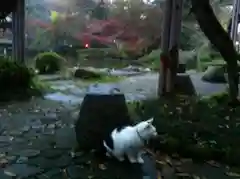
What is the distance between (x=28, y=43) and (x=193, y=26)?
4487 mm

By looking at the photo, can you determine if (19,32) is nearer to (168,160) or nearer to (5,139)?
(5,139)

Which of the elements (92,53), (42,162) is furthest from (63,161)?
(92,53)

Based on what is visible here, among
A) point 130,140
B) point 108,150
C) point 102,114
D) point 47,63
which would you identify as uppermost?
point 47,63

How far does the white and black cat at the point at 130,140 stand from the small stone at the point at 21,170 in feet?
1.62

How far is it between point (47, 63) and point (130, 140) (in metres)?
5.25

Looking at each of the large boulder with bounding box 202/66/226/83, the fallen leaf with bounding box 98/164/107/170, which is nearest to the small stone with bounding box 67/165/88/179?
the fallen leaf with bounding box 98/164/107/170

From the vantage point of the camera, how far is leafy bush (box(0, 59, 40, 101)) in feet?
15.4

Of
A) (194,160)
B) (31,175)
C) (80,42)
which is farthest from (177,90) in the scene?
(80,42)

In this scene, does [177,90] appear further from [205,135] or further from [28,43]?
[28,43]

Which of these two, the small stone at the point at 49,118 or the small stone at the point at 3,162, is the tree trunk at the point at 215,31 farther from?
the small stone at the point at 3,162

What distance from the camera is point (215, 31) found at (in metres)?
3.74

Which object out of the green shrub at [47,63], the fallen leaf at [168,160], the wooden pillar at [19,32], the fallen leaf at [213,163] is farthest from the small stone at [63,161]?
the green shrub at [47,63]

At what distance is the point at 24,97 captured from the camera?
4.70 meters

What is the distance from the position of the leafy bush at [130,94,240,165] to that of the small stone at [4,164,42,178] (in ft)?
3.12
